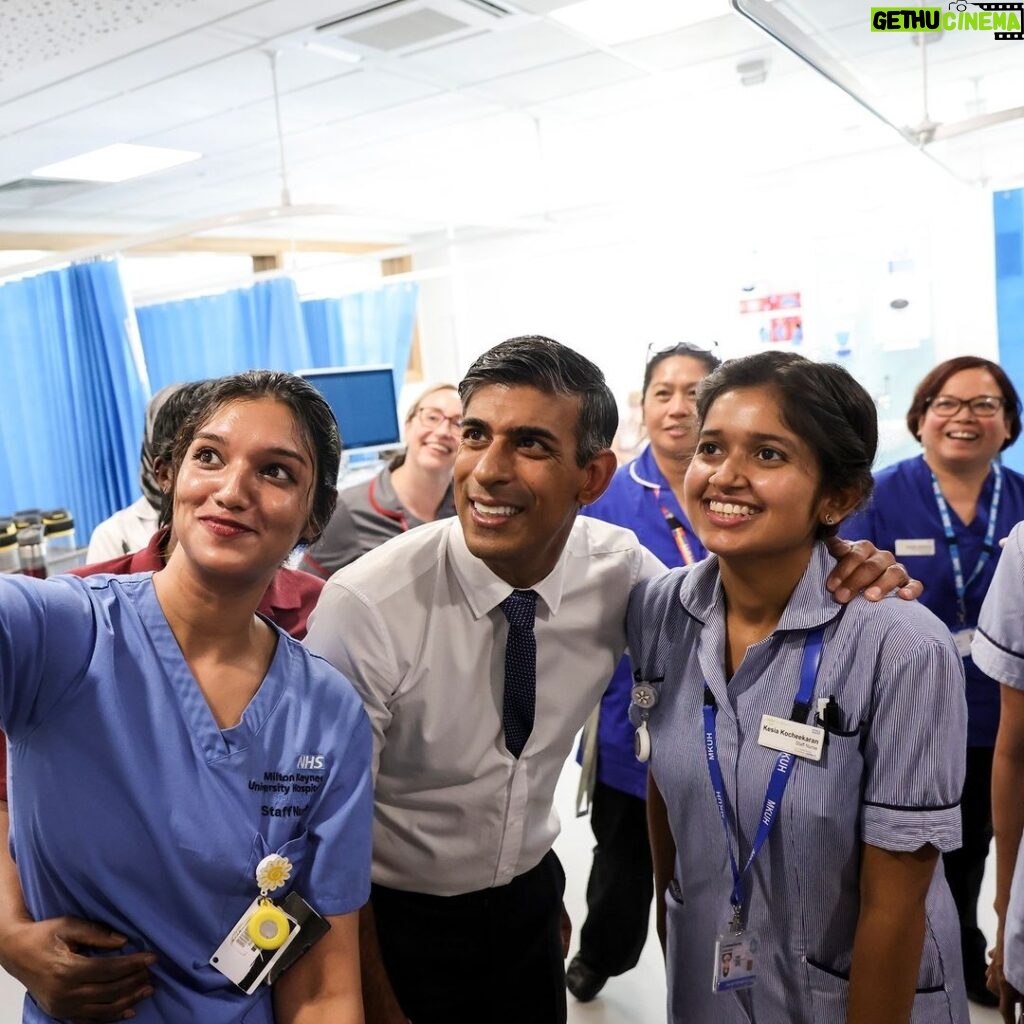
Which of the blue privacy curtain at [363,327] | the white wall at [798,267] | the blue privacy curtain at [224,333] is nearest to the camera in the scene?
the white wall at [798,267]

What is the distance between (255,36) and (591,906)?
316cm

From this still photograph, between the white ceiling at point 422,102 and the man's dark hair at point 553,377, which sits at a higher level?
the white ceiling at point 422,102

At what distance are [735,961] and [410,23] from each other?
3.35 m

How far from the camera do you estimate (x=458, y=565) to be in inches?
57.7

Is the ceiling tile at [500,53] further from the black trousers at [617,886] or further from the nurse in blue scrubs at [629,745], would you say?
the black trousers at [617,886]

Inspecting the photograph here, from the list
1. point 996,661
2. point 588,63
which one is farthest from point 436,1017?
point 588,63

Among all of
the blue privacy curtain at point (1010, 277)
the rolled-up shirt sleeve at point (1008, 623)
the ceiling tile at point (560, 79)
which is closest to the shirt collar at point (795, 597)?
the rolled-up shirt sleeve at point (1008, 623)

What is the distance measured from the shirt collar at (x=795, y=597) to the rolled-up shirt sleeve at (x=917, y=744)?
4.0 inches

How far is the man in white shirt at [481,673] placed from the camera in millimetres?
1388

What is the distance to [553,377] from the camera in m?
1.41

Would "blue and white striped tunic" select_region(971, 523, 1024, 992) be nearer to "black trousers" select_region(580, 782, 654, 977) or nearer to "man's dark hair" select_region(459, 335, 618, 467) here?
"man's dark hair" select_region(459, 335, 618, 467)

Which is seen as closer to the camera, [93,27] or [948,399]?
[948,399]

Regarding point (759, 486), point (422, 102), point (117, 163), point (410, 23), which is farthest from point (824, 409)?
point (117, 163)

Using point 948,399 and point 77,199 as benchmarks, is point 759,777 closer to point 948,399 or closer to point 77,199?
point 948,399
